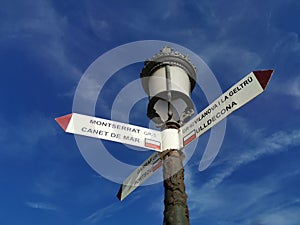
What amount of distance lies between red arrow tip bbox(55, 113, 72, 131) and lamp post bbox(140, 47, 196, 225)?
1.06m

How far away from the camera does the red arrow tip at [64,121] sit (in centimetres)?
430

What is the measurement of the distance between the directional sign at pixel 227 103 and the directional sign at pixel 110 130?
0.42 m

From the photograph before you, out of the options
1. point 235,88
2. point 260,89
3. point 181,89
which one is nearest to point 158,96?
point 181,89

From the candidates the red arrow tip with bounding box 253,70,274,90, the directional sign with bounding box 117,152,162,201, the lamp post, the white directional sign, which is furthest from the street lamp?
the red arrow tip with bounding box 253,70,274,90

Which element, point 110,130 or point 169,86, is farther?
point 169,86

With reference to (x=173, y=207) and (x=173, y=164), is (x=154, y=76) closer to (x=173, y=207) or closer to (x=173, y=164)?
(x=173, y=164)

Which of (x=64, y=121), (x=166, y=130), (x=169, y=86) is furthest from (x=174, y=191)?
(x=64, y=121)

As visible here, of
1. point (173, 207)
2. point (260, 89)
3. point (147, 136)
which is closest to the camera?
point (173, 207)

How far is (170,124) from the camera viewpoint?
4.43 m

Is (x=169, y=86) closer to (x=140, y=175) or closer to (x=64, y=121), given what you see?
(x=140, y=175)

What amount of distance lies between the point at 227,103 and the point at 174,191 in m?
1.21

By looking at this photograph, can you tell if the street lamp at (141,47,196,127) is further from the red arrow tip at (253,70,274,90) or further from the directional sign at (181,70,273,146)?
the red arrow tip at (253,70,274,90)

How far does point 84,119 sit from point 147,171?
3.46ft

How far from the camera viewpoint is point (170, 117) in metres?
4.49
